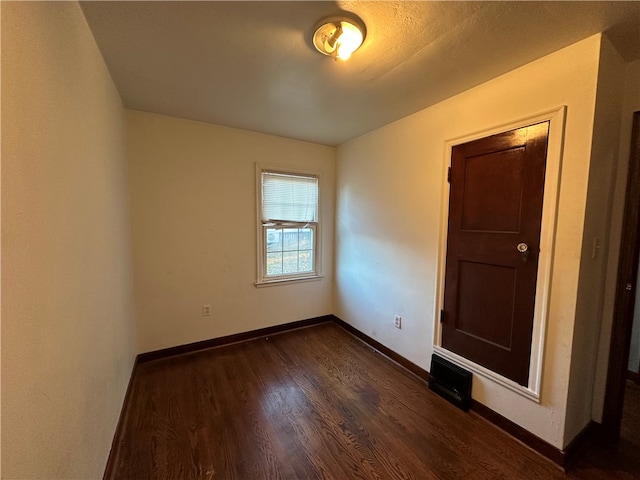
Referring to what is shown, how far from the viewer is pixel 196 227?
252 centimetres

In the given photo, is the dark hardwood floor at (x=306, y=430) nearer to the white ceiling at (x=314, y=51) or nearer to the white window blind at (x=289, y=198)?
the white window blind at (x=289, y=198)

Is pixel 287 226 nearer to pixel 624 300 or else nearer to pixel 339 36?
pixel 339 36

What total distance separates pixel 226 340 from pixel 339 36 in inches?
108

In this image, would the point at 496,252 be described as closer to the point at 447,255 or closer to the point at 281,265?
the point at 447,255

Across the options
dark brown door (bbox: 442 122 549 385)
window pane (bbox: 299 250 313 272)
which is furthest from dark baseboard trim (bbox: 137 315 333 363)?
dark brown door (bbox: 442 122 549 385)

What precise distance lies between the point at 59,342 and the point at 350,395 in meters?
1.79

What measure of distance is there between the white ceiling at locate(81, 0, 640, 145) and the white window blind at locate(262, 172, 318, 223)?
89 centimetres

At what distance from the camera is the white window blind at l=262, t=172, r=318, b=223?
286 centimetres

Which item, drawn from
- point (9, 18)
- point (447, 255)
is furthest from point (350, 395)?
point (9, 18)

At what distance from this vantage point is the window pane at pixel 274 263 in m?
2.96

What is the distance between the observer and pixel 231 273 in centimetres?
272

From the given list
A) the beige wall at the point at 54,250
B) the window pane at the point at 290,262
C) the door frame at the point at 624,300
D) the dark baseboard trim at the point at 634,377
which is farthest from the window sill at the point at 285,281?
the dark baseboard trim at the point at 634,377

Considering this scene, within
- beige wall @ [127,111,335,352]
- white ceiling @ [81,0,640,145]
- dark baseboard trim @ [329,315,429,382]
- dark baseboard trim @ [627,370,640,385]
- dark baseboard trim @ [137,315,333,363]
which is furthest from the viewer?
dark baseboard trim @ [137,315,333,363]

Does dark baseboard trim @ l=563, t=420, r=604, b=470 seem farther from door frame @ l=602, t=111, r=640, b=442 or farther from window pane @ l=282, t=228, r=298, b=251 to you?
window pane @ l=282, t=228, r=298, b=251
